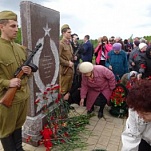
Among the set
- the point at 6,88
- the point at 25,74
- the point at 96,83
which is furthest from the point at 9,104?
the point at 96,83

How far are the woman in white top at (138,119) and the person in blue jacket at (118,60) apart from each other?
11.2ft

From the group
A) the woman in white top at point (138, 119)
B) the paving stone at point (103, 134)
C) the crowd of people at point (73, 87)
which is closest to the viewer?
the woman in white top at point (138, 119)

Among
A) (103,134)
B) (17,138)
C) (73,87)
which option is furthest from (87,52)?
(17,138)

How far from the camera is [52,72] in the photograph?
3645 millimetres

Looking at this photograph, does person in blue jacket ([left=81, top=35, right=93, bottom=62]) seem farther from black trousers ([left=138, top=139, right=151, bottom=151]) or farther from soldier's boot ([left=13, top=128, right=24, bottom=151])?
black trousers ([left=138, top=139, right=151, bottom=151])

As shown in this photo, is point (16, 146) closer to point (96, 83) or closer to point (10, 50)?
point (10, 50)

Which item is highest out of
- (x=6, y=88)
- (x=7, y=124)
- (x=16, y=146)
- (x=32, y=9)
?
(x=32, y=9)

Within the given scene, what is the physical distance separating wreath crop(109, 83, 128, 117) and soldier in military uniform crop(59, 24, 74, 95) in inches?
37.4

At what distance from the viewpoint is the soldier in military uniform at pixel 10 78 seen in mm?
2348

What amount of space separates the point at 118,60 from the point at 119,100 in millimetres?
1378

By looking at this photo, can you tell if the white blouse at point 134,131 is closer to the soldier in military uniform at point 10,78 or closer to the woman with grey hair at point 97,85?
the soldier in military uniform at point 10,78

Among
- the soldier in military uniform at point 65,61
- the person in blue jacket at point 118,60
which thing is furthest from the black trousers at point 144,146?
the person in blue jacket at point 118,60

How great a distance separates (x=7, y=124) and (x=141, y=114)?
1.56 m

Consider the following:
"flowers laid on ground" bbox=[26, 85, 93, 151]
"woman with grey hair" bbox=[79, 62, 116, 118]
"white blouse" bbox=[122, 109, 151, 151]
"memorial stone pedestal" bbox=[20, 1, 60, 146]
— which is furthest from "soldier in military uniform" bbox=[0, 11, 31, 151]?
"woman with grey hair" bbox=[79, 62, 116, 118]
